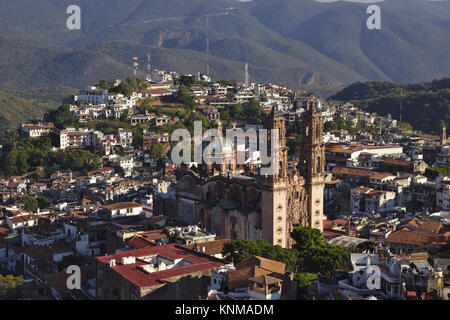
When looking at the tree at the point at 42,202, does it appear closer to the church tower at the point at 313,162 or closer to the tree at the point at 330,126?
the church tower at the point at 313,162

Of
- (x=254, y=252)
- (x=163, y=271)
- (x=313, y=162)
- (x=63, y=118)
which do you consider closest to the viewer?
(x=163, y=271)

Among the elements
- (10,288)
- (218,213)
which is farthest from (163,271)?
(218,213)

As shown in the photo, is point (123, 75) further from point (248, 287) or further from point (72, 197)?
point (248, 287)

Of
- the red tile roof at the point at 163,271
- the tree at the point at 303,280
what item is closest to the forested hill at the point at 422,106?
the red tile roof at the point at 163,271

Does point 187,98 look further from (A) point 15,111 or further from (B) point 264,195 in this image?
(A) point 15,111

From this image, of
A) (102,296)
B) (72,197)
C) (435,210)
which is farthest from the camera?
(72,197)
